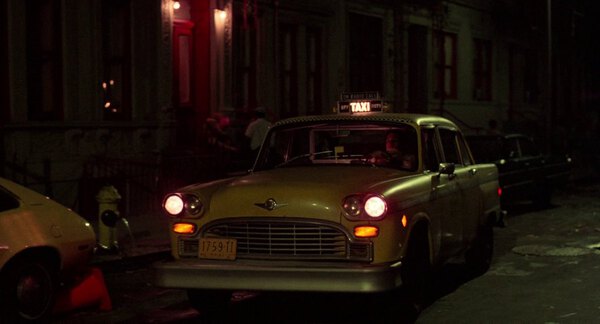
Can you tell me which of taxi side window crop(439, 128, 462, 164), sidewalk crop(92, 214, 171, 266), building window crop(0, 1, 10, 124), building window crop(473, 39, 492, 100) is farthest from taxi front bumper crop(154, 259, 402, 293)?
building window crop(473, 39, 492, 100)

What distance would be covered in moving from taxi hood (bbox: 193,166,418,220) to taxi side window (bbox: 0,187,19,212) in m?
1.61

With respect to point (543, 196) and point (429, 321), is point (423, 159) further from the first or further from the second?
point (543, 196)

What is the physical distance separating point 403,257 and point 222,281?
144cm

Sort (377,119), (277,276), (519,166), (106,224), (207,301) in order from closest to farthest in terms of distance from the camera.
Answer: (277,276)
(207,301)
(377,119)
(106,224)
(519,166)

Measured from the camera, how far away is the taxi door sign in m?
11.1

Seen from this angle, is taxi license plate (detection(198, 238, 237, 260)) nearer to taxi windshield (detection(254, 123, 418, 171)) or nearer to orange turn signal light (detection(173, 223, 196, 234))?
orange turn signal light (detection(173, 223, 196, 234))

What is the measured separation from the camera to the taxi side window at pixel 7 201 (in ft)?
25.1

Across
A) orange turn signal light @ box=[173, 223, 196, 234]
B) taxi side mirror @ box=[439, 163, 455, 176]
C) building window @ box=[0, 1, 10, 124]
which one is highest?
building window @ box=[0, 1, 10, 124]

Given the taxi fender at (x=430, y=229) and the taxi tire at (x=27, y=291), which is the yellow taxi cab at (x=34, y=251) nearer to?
the taxi tire at (x=27, y=291)

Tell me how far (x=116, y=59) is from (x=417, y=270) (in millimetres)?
10802

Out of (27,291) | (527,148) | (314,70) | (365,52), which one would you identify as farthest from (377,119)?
(365,52)

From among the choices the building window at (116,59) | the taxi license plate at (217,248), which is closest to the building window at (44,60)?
the building window at (116,59)

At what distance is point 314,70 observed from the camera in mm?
23547

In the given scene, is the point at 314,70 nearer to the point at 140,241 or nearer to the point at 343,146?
the point at 140,241
